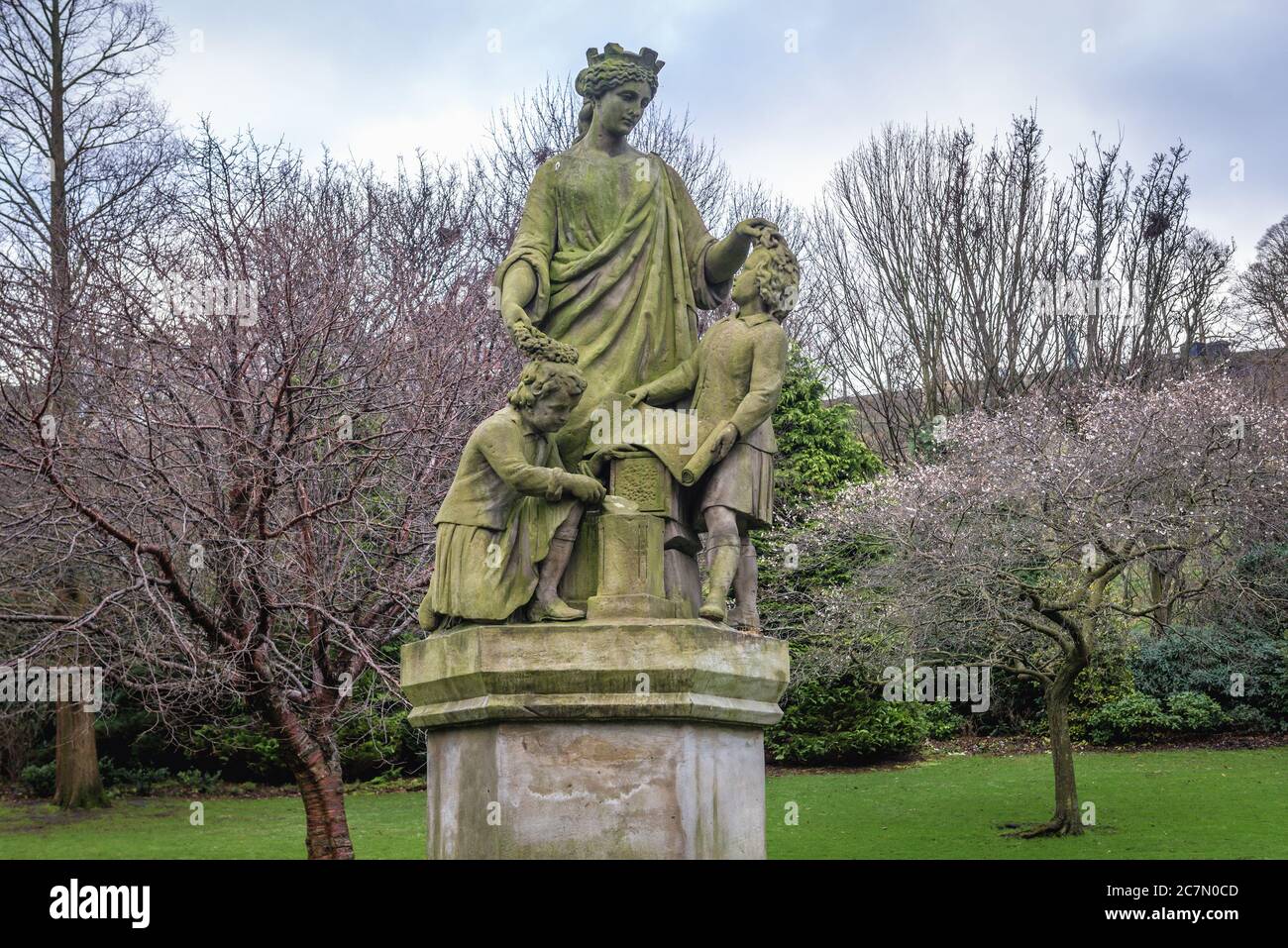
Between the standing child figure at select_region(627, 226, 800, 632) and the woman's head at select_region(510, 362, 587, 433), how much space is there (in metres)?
0.44

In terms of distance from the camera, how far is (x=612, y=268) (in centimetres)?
697

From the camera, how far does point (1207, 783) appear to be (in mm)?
20422

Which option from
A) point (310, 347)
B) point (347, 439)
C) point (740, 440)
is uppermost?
point (310, 347)

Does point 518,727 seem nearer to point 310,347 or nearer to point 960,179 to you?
point 310,347

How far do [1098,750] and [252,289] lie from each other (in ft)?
56.1

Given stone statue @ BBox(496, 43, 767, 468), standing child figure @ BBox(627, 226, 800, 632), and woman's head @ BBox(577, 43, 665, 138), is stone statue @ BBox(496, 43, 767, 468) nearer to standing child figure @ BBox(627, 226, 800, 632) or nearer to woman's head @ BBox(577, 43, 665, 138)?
woman's head @ BBox(577, 43, 665, 138)

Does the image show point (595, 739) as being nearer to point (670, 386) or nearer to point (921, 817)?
point (670, 386)

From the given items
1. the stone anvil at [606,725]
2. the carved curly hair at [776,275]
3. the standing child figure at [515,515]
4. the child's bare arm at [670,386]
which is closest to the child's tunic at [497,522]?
the standing child figure at [515,515]

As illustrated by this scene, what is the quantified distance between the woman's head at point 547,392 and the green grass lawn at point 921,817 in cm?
1069

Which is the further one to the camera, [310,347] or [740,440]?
[310,347]

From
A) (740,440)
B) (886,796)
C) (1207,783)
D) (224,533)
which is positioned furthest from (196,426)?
(1207,783)

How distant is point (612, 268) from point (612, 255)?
8 centimetres

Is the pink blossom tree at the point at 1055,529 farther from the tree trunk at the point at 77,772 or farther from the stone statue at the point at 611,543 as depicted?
the tree trunk at the point at 77,772

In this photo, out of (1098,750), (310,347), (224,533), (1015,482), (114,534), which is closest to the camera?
(114,534)
